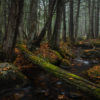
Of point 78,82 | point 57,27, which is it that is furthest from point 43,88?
point 57,27

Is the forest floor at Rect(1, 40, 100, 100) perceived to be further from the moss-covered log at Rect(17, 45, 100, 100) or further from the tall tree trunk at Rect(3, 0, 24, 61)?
the tall tree trunk at Rect(3, 0, 24, 61)

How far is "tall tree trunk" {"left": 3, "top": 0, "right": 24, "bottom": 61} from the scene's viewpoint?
584 centimetres

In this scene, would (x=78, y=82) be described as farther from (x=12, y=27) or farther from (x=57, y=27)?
(x=57, y=27)

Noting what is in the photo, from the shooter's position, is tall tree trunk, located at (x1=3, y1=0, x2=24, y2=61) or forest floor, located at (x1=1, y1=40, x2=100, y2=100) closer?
forest floor, located at (x1=1, y1=40, x2=100, y2=100)

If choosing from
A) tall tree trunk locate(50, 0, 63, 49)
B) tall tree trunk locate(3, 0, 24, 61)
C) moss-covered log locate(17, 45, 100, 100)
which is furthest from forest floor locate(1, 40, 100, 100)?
tall tree trunk locate(50, 0, 63, 49)

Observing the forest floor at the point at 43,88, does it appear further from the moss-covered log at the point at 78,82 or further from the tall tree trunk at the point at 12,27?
the tall tree trunk at the point at 12,27

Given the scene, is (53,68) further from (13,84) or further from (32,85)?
(13,84)

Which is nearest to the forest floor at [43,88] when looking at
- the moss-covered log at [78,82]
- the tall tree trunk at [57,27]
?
the moss-covered log at [78,82]

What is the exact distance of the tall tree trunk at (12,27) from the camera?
5.84 meters

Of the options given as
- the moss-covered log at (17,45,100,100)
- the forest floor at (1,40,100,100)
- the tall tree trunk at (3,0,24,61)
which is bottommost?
the forest floor at (1,40,100,100)

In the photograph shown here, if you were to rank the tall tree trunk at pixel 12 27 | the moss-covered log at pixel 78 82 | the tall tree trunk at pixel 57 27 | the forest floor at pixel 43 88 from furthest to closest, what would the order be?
the tall tree trunk at pixel 57 27, the tall tree trunk at pixel 12 27, the forest floor at pixel 43 88, the moss-covered log at pixel 78 82

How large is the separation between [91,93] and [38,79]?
3.25 metres

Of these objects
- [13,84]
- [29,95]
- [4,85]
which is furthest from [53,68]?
[4,85]

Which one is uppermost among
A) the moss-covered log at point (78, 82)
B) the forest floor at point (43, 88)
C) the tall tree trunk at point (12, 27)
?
the tall tree trunk at point (12, 27)
